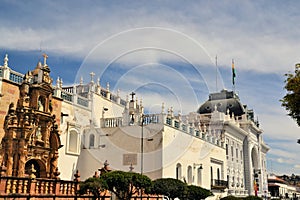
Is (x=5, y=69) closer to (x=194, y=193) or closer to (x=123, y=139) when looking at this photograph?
(x=123, y=139)

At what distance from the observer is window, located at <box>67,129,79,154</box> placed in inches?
1060

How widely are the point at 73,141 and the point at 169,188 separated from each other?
956 centimetres

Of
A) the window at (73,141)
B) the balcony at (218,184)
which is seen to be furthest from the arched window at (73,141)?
the balcony at (218,184)

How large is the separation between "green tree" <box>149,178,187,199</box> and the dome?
34.2m

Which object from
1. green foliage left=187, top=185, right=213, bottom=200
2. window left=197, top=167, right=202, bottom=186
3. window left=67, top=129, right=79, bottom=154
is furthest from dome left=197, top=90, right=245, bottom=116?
window left=67, top=129, right=79, bottom=154

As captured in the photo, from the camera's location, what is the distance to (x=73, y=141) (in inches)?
1080

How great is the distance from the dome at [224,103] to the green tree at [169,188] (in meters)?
34.2

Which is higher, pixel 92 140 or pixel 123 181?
pixel 92 140

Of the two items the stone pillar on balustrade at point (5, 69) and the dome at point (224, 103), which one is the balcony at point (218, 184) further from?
the stone pillar on balustrade at point (5, 69)

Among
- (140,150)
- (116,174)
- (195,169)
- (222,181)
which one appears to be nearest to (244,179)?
(222,181)

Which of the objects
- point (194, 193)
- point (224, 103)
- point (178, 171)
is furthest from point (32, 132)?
point (224, 103)

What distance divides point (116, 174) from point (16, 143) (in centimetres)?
727

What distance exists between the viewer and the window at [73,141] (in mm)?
26922

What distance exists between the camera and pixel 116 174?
17.6 metres
